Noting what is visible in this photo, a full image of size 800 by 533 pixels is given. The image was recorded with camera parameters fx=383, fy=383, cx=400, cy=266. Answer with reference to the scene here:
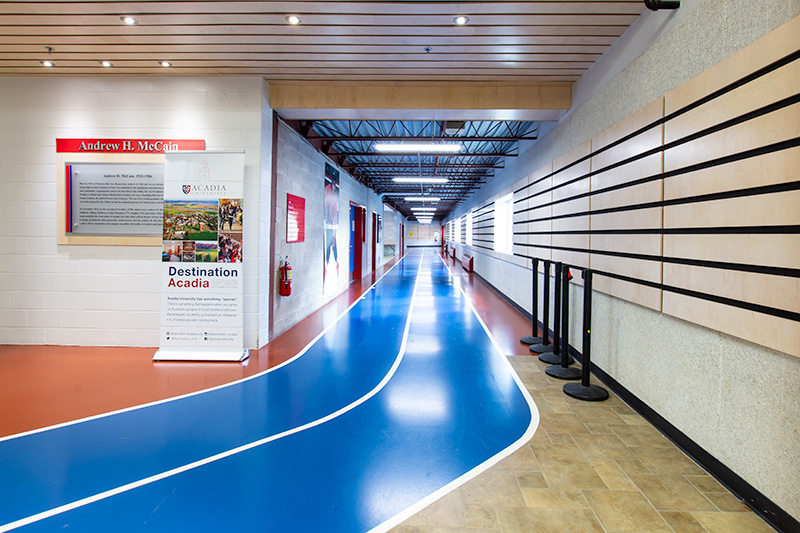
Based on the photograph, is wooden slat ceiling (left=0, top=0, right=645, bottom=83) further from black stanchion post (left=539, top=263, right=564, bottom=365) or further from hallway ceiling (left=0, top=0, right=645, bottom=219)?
black stanchion post (left=539, top=263, right=564, bottom=365)

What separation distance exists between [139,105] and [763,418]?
683cm

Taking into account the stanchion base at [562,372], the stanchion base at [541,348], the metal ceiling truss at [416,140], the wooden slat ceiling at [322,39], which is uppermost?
the metal ceiling truss at [416,140]

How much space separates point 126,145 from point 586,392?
245 inches

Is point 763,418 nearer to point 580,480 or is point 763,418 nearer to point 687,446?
point 687,446

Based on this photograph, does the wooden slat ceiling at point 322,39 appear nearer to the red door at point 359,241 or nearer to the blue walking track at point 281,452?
the blue walking track at point 281,452

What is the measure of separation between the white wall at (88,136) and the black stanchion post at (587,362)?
386 centimetres

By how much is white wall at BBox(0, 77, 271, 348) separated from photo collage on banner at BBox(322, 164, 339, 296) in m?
3.31

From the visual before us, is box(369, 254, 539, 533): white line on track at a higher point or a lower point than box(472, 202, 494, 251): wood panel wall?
lower

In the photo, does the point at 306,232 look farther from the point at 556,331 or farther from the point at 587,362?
the point at 587,362

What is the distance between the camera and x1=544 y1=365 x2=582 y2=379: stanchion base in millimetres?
4082

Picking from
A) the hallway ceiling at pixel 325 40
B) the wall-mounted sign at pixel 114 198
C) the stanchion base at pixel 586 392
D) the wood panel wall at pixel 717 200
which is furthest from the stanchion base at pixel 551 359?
the wall-mounted sign at pixel 114 198

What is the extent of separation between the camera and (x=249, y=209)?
4977mm

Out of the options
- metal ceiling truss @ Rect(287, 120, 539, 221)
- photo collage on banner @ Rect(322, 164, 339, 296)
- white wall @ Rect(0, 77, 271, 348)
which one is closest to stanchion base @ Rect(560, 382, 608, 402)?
white wall @ Rect(0, 77, 271, 348)

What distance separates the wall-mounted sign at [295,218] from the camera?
606cm
